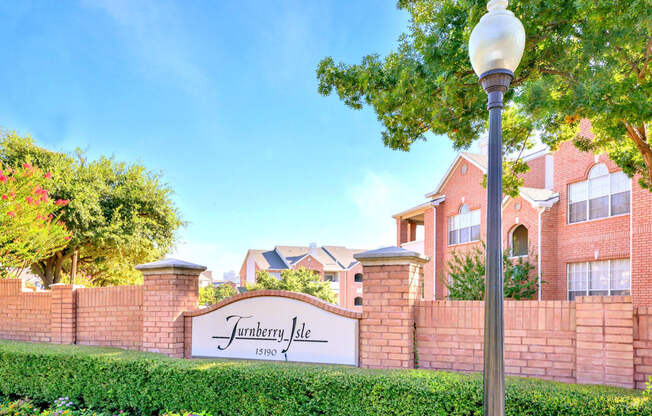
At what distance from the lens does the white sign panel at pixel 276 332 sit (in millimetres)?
6785

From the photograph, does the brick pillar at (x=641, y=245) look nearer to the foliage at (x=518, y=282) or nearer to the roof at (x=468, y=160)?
the foliage at (x=518, y=282)

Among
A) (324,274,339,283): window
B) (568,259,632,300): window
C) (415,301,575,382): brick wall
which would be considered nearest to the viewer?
(415,301,575,382): brick wall

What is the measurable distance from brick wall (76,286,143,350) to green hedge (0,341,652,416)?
0.62m

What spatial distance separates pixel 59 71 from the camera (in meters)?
14.0

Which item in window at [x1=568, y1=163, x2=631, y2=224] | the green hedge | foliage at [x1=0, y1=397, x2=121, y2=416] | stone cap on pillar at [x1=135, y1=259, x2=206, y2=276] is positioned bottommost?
foliage at [x1=0, y1=397, x2=121, y2=416]

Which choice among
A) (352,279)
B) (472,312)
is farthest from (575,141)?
(352,279)

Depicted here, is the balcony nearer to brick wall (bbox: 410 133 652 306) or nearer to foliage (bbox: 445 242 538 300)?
brick wall (bbox: 410 133 652 306)

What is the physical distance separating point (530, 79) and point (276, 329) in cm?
592

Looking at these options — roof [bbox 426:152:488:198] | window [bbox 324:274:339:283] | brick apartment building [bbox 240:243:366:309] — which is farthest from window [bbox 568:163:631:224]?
window [bbox 324:274:339:283]

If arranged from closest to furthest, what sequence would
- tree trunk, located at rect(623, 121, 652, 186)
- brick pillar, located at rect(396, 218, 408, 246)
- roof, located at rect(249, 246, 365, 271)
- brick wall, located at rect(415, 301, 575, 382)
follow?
brick wall, located at rect(415, 301, 575, 382) → tree trunk, located at rect(623, 121, 652, 186) → brick pillar, located at rect(396, 218, 408, 246) → roof, located at rect(249, 246, 365, 271)

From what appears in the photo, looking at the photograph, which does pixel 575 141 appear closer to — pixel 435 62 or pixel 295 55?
pixel 435 62

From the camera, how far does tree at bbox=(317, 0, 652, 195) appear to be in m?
6.46

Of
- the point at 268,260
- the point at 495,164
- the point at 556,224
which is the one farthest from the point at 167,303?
the point at 268,260

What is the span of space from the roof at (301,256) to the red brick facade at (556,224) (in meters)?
26.9
